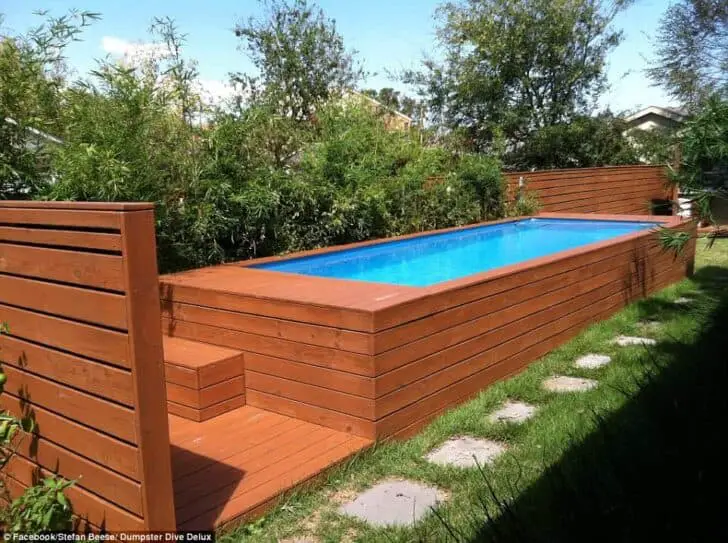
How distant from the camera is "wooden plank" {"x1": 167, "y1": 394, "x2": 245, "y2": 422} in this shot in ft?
12.4

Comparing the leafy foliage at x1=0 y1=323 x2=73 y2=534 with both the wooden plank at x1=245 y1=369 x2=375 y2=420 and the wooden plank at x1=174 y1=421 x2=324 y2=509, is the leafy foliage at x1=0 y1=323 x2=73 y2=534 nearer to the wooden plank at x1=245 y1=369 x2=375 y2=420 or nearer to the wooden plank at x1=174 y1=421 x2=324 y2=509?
the wooden plank at x1=174 y1=421 x2=324 y2=509

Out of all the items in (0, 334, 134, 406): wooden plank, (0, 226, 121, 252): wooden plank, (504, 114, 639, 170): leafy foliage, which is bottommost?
(0, 334, 134, 406): wooden plank

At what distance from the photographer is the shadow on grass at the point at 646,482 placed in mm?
1498

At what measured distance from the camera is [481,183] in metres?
10.1

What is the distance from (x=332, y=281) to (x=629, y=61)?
52.9 ft

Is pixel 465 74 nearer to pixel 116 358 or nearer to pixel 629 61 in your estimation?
pixel 629 61

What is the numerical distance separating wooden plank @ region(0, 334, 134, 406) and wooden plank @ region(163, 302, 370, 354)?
5.28 ft

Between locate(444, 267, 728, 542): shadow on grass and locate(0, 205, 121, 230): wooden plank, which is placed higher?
locate(0, 205, 121, 230): wooden plank

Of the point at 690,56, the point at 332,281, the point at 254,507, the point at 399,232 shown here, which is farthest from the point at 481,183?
the point at 690,56

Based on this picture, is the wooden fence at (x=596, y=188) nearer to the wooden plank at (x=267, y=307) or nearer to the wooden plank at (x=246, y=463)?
the wooden plank at (x=267, y=307)

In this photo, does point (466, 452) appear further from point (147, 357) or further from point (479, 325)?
point (147, 357)

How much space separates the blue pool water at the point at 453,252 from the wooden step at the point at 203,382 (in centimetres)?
188

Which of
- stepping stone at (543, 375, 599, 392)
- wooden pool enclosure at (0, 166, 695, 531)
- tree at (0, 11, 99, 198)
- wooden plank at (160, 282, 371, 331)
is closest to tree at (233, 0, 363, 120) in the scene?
tree at (0, 11, 99, 198)

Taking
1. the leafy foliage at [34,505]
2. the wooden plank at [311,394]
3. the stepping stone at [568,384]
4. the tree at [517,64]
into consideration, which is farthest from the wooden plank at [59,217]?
the tree at [517,64]
